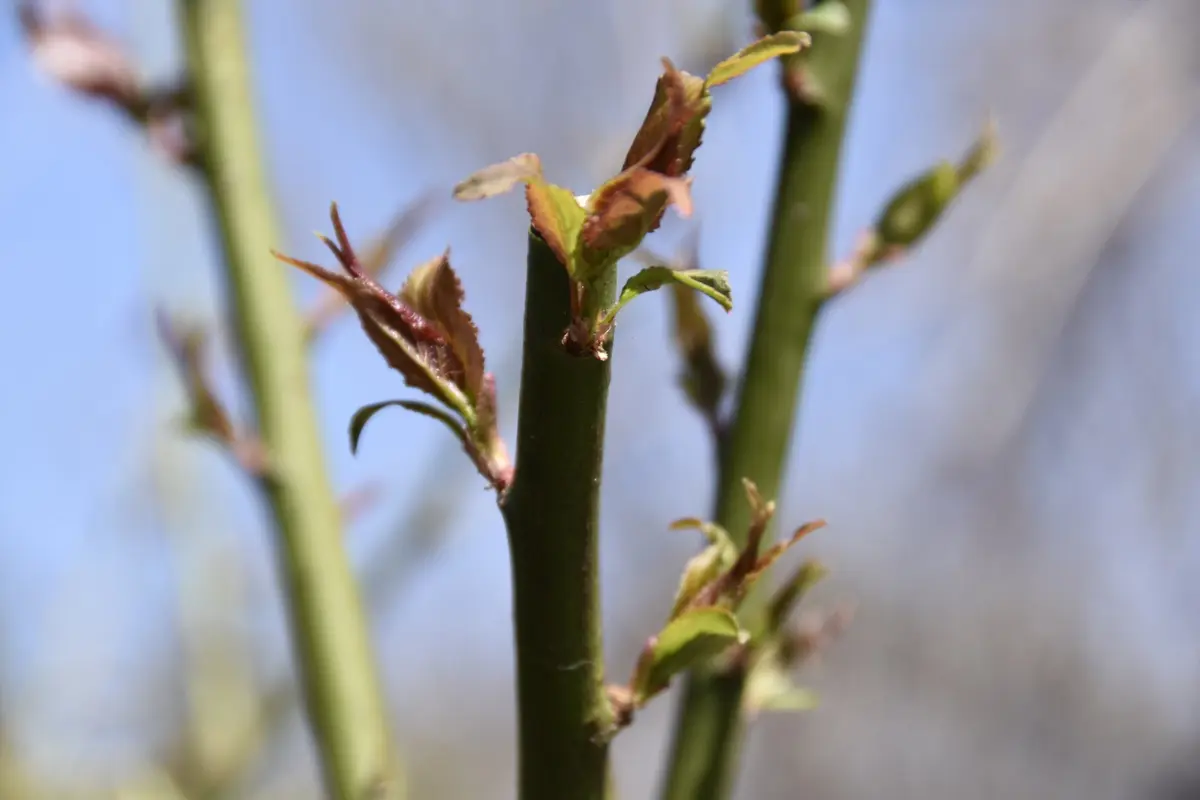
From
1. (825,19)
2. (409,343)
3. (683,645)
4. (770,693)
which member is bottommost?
(770,693)

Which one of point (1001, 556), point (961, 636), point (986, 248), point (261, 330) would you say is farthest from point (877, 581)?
point (261, 330)

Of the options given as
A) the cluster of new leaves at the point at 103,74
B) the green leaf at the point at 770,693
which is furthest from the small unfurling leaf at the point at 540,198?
the cluster of new leaves at the point at 103,74

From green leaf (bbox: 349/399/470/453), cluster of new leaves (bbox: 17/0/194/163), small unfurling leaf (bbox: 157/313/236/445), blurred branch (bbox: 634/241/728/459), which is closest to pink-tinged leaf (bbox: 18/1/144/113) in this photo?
cluster of new leaves (bbox: 17/0/194/163)

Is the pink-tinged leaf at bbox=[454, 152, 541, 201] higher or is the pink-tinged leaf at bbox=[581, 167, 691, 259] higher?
the pink-tinged leaf at bbox=[454, 152, 541, 201]

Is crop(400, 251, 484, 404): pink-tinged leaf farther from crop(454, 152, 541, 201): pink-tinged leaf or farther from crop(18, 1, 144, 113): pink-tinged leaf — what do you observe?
crop(18, 1, 144, 113): pink-tinged leaf

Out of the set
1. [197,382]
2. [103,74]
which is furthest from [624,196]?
[103,74]

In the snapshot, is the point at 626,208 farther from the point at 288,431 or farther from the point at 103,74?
the point at 103,74

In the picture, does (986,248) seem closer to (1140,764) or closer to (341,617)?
(341,617)
